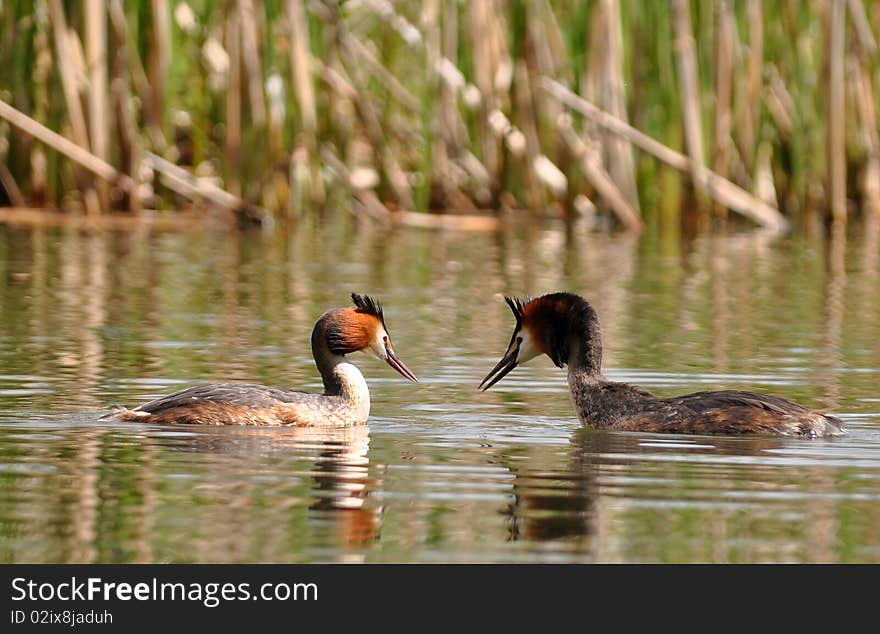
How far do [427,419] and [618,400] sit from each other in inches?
35.0

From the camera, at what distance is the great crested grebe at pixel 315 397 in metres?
9.03

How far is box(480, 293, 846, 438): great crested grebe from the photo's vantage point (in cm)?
889

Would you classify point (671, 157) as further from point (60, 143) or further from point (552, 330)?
point (552, 330)

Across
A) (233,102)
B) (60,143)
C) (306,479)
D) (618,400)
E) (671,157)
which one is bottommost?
(306,479)

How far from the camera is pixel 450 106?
71.3ft

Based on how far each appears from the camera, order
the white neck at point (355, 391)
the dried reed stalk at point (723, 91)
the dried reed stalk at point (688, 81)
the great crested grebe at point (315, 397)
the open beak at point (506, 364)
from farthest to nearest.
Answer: the dried reed stalk at point (723, 91) → the dried reed stalk at point (688, 81) → the open beak at point (506, 364) → the white neck at point (355, 391) → the great crested grebe at point (315, 397)

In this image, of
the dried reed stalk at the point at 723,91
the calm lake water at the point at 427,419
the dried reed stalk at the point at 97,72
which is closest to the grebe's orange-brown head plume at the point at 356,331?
the calm lake water at the point at 427,419

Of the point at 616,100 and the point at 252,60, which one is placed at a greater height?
the point at 252,60

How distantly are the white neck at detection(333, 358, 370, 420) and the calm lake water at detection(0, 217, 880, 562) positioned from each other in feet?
0.65

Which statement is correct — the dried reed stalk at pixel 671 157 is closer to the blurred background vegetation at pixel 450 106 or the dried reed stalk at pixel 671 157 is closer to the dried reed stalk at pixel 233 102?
the blurred background vegetation at pixel 450 106

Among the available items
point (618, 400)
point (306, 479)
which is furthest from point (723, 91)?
point (306, 479)

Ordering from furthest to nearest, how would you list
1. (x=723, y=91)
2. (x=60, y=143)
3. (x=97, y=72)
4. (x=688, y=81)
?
(x=723, y=91)
(x=688, y=81)
(x=97, y=72)
(x=60, y=143)

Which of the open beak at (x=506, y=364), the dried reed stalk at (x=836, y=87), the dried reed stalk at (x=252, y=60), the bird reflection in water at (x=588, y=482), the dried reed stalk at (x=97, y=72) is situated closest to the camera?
the bird reflection in water at (x=588, y=482)

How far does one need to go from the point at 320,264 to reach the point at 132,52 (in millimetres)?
3531
